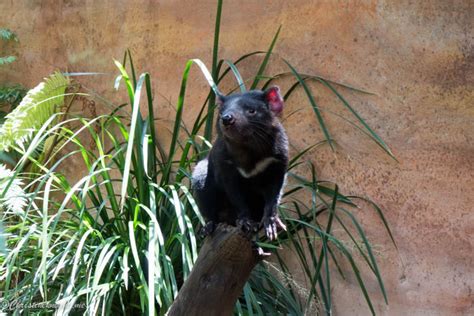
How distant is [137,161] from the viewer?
4000 millimetres

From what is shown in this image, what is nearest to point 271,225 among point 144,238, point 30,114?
point 144,238

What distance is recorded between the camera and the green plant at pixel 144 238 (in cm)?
345

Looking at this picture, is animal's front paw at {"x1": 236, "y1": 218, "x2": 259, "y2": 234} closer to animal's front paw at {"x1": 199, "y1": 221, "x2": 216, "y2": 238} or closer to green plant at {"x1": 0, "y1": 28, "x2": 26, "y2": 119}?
animal's front paw at {"x1": 199, "y1": 221, "x2": 216, "y2": 238}

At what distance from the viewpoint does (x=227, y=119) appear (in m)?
2.64

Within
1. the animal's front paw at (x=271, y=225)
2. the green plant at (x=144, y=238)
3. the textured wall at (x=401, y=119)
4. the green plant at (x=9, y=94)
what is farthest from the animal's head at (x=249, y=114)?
the green plant at (x=9, y=94)

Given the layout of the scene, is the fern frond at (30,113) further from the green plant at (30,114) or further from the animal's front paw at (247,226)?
the animal's front paw at (247,226)

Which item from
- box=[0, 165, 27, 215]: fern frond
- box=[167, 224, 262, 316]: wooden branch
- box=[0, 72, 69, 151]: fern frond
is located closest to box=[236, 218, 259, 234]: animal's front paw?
box=[167, 224, 262, 316]: wooden branch

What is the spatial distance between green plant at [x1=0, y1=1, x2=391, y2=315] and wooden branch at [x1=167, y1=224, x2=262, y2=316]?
0.64 metres

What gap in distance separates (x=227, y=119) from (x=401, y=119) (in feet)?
6.34

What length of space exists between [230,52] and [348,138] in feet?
3.34

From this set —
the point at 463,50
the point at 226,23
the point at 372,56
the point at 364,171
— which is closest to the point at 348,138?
the point at 364,171

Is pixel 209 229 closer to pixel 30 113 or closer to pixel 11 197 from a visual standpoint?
pixel 11 197

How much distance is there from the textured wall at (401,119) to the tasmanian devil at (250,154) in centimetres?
161

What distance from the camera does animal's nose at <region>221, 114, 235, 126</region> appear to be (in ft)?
8.65
